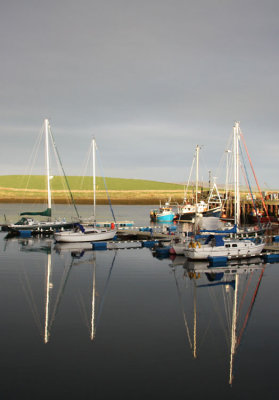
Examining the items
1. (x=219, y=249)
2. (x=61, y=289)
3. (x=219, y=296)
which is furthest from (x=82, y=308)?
(x=219, y=249)

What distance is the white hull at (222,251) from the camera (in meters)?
38.5

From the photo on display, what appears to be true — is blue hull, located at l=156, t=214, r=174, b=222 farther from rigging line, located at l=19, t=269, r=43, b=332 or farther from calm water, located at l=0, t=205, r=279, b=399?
rigging line, located at l=19, t=269, r=43, b=332

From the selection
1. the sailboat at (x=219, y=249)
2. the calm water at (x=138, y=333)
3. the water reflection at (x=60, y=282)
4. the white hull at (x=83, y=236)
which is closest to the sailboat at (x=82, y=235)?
the white hull at (x=83, y=236)

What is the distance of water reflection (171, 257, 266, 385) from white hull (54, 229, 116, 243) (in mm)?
16185

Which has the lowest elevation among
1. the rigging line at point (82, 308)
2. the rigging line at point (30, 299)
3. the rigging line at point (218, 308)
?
the rigging line at point (218, 308)

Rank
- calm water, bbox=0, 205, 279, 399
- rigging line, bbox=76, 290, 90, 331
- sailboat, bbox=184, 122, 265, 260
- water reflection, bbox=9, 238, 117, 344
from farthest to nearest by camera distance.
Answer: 1. sailboat, bbox=184, 122, 265, 260
2. water reflection, bbox=9, 238, 117, 344
3. rigging line, bbox=76, 290, 90, 331
4. calm water, bbox=0, 205, 279, 399

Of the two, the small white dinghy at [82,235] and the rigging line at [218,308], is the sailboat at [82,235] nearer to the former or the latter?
the small white dinghy at [82,235]

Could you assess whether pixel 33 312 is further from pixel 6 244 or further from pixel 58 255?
pixel 6 244

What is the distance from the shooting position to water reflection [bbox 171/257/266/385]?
1967 cm

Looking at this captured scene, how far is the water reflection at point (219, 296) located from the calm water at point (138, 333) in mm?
63

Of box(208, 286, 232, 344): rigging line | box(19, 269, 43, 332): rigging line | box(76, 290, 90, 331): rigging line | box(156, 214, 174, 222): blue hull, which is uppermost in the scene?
box(156, 214, 174, 222): blue hull

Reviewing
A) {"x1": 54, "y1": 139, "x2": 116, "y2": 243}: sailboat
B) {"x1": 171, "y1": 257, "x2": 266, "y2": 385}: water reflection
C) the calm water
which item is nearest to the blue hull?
Answer: {"x1": 54, "y1": 139, "x2": 116, "y2": 243}: sailboat

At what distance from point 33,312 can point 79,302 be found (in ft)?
10.1

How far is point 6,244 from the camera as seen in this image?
176 ft
